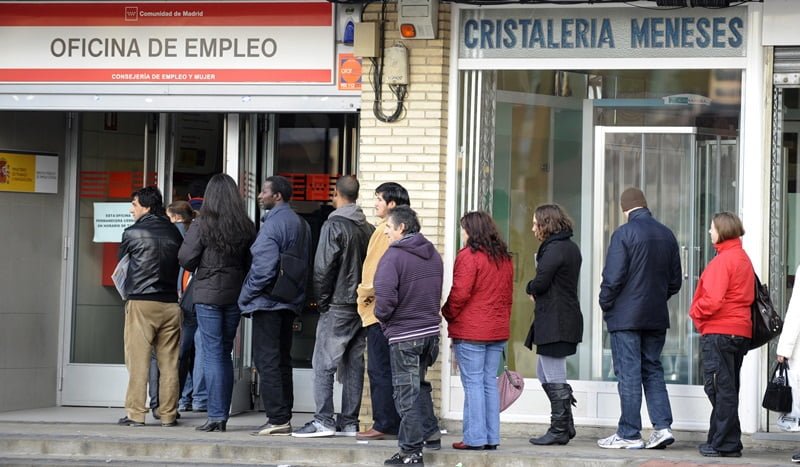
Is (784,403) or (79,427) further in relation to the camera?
(79,427)

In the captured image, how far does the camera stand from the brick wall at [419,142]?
403 inches

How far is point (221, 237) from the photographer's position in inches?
381

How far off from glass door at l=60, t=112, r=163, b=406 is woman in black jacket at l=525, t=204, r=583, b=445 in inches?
170

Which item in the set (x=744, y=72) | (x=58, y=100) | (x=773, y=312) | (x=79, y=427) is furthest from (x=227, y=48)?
(x=773, y=312)

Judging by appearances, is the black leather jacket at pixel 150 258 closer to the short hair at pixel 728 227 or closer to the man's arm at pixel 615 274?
the man's arm at pixel 615 274

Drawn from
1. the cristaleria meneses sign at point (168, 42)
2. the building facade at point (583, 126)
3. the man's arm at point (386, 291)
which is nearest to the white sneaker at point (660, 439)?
the building facade at point (583, 126)

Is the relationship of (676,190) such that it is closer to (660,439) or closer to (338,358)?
(660,439)

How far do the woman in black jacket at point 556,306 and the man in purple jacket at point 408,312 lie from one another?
3.11 feet

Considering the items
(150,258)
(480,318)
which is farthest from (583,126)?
(150,258)

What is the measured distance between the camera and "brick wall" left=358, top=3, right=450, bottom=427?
1024 cm

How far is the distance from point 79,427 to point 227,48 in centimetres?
335

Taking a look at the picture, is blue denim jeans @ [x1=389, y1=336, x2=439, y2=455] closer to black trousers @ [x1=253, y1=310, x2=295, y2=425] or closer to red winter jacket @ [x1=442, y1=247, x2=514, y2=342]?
red winter jacket @ [x1=442, y1=247, x2=514, y2=342]

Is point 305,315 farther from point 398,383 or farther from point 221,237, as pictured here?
point 398,383

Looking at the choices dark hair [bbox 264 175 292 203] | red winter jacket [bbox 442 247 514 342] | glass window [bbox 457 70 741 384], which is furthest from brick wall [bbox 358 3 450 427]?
red winter jacket [bbox 442 247 514 342]
